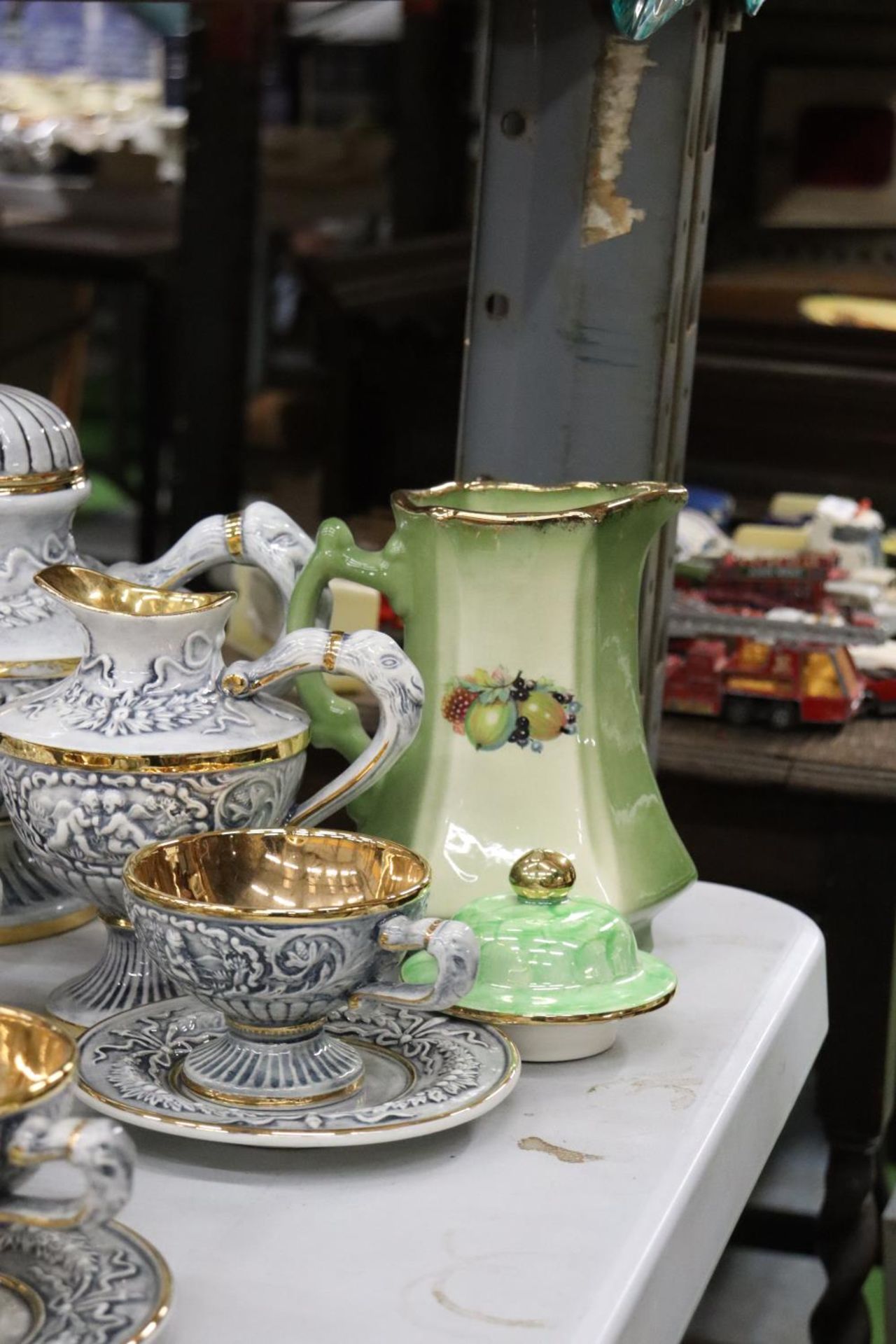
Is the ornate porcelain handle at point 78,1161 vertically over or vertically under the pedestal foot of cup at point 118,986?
over

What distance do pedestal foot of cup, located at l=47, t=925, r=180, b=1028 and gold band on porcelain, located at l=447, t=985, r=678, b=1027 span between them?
6.1 inches

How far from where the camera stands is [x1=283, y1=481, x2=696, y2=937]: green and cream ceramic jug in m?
0.99

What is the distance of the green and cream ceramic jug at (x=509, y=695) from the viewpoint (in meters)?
0.99

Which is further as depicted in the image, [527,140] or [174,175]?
[174,175]

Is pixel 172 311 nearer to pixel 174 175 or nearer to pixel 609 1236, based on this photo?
pixel 174 175

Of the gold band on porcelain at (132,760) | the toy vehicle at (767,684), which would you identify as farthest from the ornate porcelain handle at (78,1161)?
the toy vehicle at (767,684)

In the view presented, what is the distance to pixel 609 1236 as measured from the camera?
77 centimetres

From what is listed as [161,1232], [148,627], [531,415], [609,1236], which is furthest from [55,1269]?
[531,415]

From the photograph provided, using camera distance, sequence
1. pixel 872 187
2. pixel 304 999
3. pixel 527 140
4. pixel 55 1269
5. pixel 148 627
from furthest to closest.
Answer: pixel 872 187 → pixel 527 140 → pixel 148 627 → pixel 304 999 → pixel 55 1269

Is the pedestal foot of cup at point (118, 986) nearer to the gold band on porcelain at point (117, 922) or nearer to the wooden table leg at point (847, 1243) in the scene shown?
the gold band on porcelain at point (117, 922)

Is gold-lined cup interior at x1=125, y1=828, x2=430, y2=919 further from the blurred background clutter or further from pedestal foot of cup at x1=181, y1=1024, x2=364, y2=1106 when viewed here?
the blurred background clutter

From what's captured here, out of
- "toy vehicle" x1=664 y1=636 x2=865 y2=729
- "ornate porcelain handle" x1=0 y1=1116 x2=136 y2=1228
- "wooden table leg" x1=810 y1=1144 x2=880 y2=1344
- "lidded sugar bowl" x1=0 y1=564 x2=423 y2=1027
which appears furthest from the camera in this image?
"toy vehicle" x1=664 y1=636 x2=865 y2=729

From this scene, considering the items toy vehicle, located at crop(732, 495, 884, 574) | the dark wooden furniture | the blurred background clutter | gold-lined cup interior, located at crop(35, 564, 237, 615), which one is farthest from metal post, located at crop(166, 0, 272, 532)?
gold-lined cup interior, located at crop(35, 564, 237, 615)

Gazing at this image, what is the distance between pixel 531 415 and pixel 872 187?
2.79 meters
